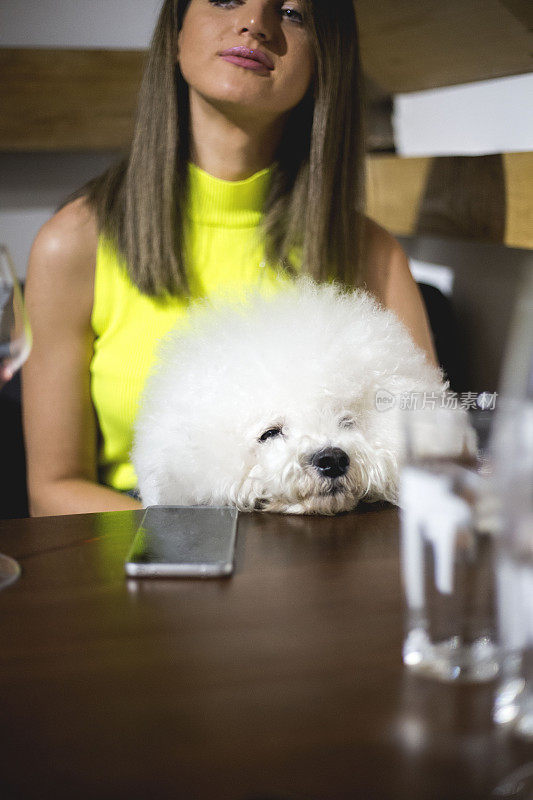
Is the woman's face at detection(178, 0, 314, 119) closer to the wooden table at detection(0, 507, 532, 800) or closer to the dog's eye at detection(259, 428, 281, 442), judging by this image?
the dog's eye at detection(259, 428, 281, 442)

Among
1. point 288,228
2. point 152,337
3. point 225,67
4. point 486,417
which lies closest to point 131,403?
point 152,337

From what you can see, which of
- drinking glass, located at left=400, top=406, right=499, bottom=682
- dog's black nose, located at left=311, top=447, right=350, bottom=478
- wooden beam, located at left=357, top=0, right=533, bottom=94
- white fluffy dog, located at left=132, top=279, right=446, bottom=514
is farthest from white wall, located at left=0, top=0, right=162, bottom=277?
drinking glass, located at left=400, top=406, right=499, bottom=682

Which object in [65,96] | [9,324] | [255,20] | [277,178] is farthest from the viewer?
[65,96]

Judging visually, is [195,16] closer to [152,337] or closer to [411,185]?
[152,337]

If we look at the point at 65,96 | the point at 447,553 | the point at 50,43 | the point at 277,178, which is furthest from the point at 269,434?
the point at 50,43

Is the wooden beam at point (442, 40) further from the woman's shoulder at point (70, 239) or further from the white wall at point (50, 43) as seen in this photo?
the woman's shoulder at point (70, 239)

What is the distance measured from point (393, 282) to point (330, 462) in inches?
22.9

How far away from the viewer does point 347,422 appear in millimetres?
850

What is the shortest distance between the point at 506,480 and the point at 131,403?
880mm

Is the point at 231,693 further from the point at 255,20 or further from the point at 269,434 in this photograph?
the point at 255,20

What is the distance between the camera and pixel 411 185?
6.05 feet

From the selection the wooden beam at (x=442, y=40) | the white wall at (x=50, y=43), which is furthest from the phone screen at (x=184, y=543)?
the white wall at (x=50, y=43)

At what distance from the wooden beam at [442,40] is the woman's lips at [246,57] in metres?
0.62

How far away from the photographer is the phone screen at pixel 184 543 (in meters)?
0.62
